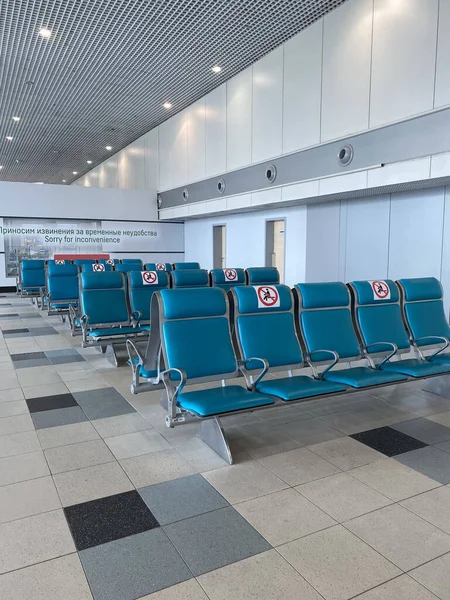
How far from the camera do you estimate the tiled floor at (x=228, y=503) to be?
64.7 inches

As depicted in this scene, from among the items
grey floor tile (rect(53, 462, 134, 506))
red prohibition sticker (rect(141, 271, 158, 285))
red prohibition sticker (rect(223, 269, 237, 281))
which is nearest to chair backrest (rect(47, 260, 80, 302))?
red prohibition sticker (rect(141, 271, 158, 285))

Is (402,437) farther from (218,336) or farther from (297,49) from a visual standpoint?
(297,49)

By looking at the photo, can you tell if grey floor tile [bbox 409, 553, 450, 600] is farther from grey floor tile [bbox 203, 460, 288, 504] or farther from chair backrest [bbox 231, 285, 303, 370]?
chair backrest [bbox 231, 285, 303, 370]

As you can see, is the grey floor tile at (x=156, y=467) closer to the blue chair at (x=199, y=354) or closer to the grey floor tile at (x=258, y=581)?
the blue chair at (x=199, y=354)

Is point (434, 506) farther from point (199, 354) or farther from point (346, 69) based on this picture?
point (346, 69)

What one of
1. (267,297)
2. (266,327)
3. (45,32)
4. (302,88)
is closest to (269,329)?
(266,327)

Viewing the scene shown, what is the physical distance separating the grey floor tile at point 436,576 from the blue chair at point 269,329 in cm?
131

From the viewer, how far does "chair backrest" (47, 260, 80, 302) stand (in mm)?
6793

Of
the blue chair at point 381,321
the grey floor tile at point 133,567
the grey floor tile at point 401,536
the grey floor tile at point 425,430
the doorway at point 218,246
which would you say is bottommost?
the grey floor tile at point 133,567

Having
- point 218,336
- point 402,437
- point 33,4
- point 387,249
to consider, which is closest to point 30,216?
point 33,4

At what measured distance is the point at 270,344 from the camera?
123 inches

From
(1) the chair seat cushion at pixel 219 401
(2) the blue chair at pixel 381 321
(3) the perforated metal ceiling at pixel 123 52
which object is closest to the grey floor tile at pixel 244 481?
(1) the chair seat cushion at pixel 219 401

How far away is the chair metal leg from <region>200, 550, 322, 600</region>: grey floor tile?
0.82 m

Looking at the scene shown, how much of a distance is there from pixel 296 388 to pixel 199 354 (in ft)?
2.06
